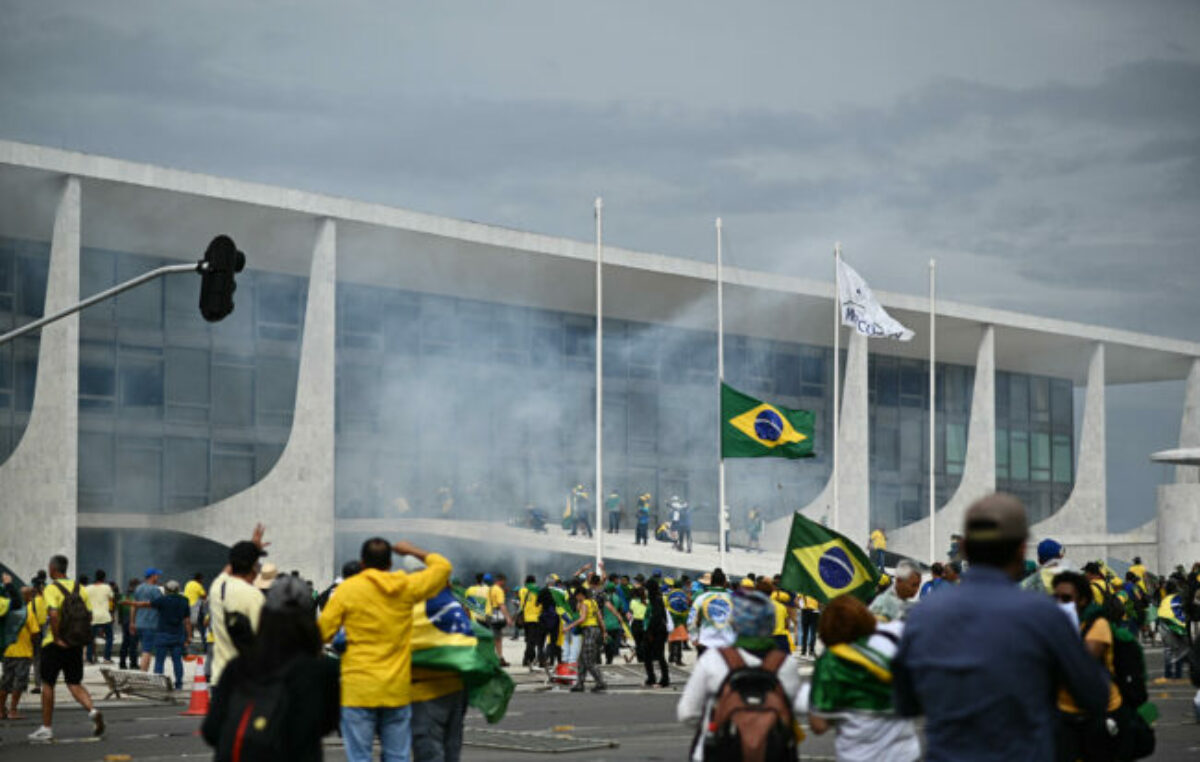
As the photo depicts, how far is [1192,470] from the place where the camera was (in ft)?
261

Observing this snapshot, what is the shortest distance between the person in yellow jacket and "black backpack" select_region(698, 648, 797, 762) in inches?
103

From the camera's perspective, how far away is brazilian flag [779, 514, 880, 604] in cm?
1374

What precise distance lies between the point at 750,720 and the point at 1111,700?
2.09m

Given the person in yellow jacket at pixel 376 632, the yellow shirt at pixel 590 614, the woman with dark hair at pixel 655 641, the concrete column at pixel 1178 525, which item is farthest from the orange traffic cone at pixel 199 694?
the concrete column at pixel 1178 525

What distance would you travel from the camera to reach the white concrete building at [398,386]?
41656 millimetres

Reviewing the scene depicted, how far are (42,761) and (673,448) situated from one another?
45.3 meters

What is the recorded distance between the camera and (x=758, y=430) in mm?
29516

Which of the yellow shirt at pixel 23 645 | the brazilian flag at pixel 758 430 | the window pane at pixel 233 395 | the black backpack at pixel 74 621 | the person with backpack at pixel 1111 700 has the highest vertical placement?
the window pane at pixel 233 395

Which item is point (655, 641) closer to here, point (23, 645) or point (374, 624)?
point (23, 645)

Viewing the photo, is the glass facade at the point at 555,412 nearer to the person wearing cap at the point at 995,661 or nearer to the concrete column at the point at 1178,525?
the concrete column at the point at 1178,525

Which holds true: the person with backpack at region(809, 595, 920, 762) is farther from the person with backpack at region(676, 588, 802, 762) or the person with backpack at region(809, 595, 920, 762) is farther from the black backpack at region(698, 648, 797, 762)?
the black backpack at region(698, 648, 797, 762)

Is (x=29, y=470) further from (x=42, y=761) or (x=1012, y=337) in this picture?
(x=1012, y=337)

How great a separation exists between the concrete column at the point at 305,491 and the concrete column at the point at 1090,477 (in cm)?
3393

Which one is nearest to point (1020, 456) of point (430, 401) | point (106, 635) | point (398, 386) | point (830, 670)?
point (430, 401)
